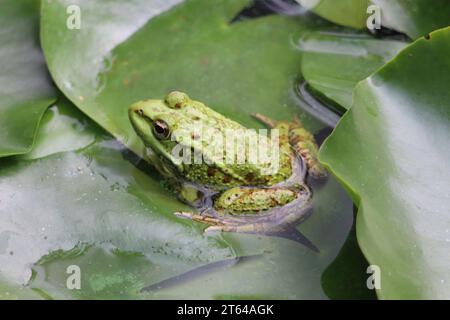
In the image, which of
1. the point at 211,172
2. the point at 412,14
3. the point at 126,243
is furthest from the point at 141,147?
the point at 412,14

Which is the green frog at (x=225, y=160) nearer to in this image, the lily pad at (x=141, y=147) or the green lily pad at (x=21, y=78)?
the lily pad at (x=141, y=147)

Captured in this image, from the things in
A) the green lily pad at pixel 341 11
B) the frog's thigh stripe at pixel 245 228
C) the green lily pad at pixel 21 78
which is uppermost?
the green lily pad at pixel 341 11

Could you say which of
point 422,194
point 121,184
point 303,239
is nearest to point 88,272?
point 121,184

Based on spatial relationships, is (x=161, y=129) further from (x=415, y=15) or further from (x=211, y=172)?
(x=415, y=15)

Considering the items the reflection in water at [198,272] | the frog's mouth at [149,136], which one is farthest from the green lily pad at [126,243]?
the frog's mouth at [149,136]

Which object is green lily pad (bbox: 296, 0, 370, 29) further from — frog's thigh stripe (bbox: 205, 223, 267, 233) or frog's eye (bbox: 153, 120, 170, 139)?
frog's thigh stripe (bbox: 205, 223, 267, 233)

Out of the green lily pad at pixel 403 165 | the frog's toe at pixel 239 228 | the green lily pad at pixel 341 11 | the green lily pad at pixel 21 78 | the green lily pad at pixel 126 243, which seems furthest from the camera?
the green lily pad at pixel 341 11
